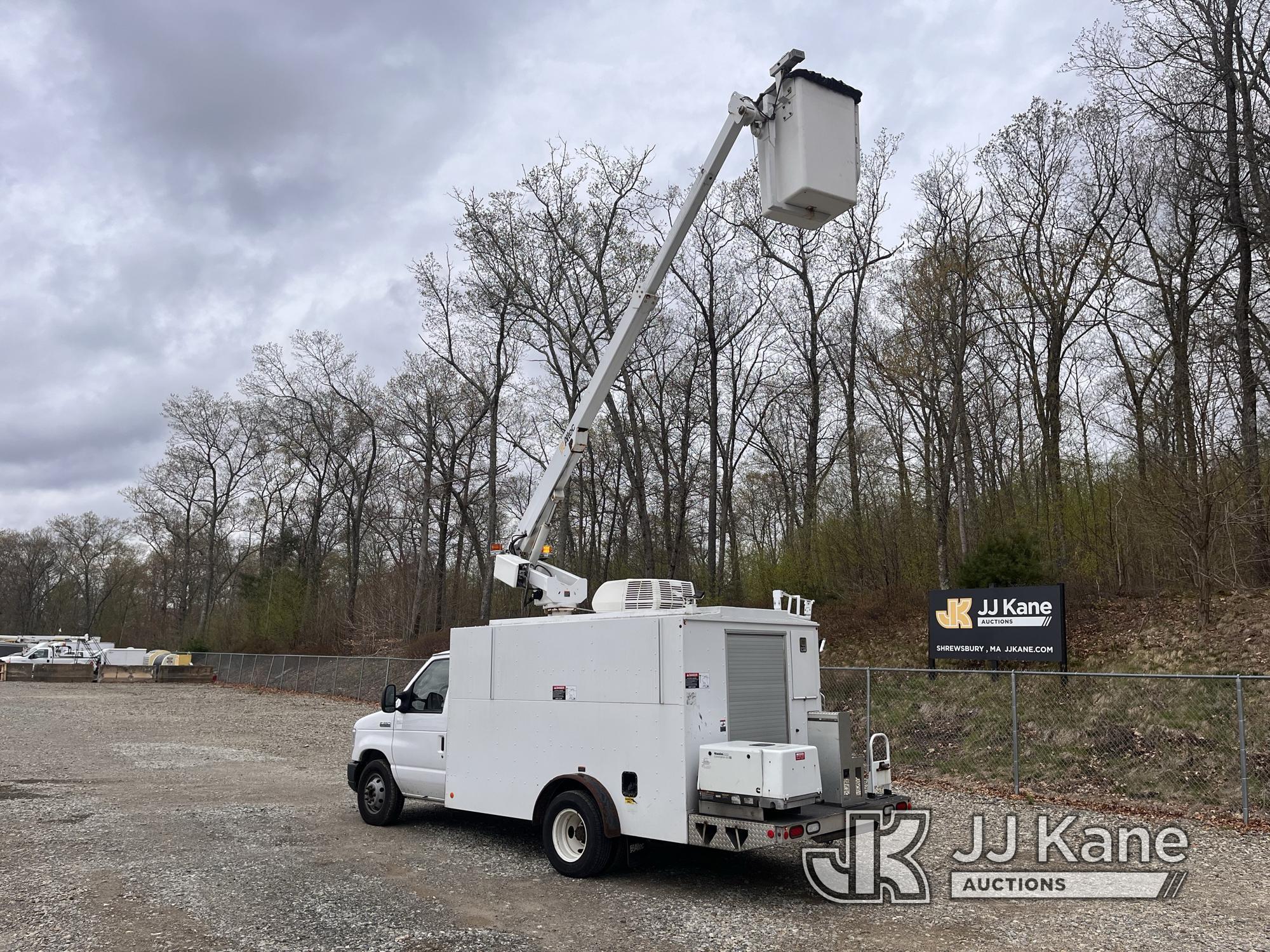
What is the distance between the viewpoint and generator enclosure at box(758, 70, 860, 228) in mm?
9016

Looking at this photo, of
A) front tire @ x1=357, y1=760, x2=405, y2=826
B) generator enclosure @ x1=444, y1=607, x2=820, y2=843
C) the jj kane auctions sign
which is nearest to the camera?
generator enclosure @ x1=444, y1=607, x2=820, y2=843

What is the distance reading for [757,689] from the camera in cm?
811

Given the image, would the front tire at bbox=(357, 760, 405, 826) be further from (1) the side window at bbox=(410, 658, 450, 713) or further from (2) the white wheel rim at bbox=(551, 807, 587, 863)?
(2) the white wheel rim at bbox=(551, 807, 587, 863)

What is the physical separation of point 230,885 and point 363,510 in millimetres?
44805

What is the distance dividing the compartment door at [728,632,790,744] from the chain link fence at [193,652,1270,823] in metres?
5.18

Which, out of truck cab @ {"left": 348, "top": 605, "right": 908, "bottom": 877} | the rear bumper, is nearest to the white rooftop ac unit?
truck cab @ {"left": 348, "top": 605, "right": 908, "bottom": 877}

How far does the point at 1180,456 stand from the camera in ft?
57.9

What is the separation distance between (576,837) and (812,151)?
267 inches

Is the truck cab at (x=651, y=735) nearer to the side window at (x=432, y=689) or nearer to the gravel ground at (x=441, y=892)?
the side window at (x=432, y=689)

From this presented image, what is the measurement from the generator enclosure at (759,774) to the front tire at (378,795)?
15.0 ft

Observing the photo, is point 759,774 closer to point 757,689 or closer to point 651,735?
point 651,735
